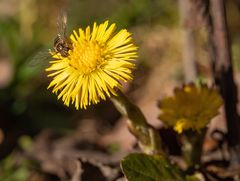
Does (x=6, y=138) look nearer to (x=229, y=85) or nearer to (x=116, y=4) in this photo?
(x=116, y=4)

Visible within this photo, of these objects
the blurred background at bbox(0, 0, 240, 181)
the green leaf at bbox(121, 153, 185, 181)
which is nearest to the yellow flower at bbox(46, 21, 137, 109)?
the green leaf at bbox(121, 153, 185, 181)

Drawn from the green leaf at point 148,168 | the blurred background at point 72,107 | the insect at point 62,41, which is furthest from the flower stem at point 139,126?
the blurred background at point 72,107

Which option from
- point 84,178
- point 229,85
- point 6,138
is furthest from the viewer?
point 6,138

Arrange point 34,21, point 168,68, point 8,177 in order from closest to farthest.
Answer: point 8,177 < point 168,68 < point 34,21

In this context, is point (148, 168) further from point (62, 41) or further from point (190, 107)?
point (62, 41)

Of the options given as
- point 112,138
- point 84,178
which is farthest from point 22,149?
point 84,178

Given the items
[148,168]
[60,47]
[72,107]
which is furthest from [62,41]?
[72,107]
